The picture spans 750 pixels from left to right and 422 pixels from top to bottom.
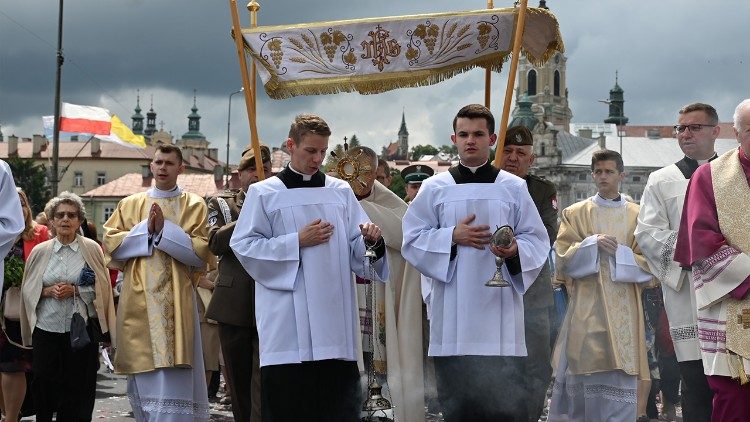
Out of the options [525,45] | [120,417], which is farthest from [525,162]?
[120,417]

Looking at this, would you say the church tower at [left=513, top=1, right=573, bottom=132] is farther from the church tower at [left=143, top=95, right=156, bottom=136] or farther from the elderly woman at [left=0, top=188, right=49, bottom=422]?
the elderly woman at [left=0, top=188, right=49, bottom=422]

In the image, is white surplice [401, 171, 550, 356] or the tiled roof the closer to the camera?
white surplice [401, 171, 550, 356]

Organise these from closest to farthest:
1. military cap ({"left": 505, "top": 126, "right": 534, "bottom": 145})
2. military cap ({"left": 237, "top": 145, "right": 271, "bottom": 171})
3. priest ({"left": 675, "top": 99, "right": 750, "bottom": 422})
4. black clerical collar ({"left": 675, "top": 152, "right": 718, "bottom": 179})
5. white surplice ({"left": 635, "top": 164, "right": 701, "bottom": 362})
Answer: priest ({"left": 675, "top": 99, "right": 750, "bottom": 422}) < white surplice ({"left": 635, "top": 164, "right": 701, "bottom": 362}) < black clerical collar ({"left": 675, "top": 152, "right": 718, "bottom": 179}) < military cap ({"left": 505, "top": 126, "right": 534, "bottom": 145}) < military cap ({"left": 237, "top": 145, "right": 271, "bottom": 171})

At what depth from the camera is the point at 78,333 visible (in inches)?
374

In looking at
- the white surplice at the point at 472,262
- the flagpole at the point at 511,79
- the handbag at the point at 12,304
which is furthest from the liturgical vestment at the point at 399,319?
the handbag at the point at 12,304

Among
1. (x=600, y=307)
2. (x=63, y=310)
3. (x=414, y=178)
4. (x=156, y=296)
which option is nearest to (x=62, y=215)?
(x=63, y=310)

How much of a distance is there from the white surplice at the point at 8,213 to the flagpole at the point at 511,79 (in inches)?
113

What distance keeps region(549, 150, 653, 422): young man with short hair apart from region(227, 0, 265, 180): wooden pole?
275cm

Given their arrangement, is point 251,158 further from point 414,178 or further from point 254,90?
point 414,178

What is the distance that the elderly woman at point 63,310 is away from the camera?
9625 millimetres

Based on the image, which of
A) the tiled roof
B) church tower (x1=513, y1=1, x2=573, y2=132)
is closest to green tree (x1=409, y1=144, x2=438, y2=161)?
church tower (x1=513, y1=1, x2=573, y2=132)

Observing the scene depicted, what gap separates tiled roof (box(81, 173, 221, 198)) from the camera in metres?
104

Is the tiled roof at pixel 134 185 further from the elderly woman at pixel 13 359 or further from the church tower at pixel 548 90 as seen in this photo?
the elderly woman at pixel 13 359

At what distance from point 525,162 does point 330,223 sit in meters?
2.10
